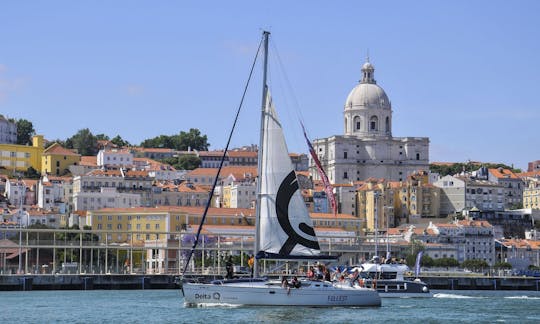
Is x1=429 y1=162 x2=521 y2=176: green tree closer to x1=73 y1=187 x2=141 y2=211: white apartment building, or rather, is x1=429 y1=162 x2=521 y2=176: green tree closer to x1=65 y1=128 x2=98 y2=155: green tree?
x1=65 y1=128 x2=98 y2=155: green tree

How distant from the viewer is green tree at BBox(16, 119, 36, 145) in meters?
184

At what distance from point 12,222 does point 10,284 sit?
59391 mm

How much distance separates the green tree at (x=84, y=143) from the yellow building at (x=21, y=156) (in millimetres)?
16192

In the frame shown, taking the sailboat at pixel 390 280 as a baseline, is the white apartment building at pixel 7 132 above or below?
above

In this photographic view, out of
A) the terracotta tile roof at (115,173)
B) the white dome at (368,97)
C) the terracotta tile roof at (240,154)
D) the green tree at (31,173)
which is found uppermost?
the white dome at (368,97)

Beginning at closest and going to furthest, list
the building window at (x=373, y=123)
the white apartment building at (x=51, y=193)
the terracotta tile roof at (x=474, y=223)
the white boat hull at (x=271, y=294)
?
1. the white boat hull at (x=271, y=294)
2. the terracotta tile roof at (x=474, y=223)
3. the white apartment building at (x=51, y=193)
4. the building window at (x=373, y=123)

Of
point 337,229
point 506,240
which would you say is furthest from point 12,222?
point 506,240

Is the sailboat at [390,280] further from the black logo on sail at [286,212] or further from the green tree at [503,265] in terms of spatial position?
the green tree at [503,265]

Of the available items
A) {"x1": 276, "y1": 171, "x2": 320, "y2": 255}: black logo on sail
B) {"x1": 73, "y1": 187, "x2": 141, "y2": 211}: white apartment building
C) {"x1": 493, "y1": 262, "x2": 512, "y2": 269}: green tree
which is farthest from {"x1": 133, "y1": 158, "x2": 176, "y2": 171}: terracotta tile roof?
{"x1": 276, "y1": 171, "x2": 320, "y2": 255}: black logo on sail

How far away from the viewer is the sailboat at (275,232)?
1719 inches

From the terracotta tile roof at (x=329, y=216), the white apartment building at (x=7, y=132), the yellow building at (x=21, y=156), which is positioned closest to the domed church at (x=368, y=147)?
the terracotta tile roof at (x=329, y=216)

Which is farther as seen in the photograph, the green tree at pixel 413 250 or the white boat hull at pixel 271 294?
the green tree at pixel 413 250

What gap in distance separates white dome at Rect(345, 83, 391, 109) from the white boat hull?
120 metres

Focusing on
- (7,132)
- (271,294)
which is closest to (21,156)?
(7,132)
